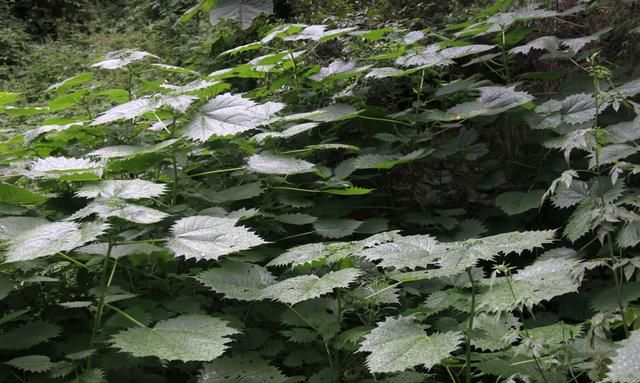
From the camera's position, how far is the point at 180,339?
4.75ft

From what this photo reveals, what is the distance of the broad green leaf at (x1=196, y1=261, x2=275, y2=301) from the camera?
5.36 feet

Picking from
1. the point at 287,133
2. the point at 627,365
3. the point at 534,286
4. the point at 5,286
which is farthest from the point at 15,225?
the point at 627,365

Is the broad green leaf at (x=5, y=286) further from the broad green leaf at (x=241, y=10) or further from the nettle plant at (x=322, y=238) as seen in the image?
the broad green leaf at (x=241, y=10)

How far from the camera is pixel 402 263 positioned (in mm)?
1389

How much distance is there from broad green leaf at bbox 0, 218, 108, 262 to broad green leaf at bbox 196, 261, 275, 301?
337 millimetres

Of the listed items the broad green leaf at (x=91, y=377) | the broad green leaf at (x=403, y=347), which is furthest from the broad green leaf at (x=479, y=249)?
the broad green leaf at (x=91, y=377)

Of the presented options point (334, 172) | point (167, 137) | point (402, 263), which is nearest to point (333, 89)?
point (334, 172)

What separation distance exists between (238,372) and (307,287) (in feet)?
0.98

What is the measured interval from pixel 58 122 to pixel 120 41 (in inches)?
197

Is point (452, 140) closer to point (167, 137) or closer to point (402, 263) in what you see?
point (167, 137)

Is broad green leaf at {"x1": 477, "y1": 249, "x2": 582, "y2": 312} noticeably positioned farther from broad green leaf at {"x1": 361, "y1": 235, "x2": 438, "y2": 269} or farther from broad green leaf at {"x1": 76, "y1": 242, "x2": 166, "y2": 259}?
broad green leaf at {"x1": 76, "y1": 242, "x2": 166, "y2": 259}

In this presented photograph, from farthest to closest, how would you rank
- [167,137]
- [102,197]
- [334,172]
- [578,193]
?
[334,172], [167,137], [578,193], [102,197]

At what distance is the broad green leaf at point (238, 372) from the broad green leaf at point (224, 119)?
67 cm

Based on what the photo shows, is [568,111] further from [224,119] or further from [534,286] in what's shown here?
[224,119]
